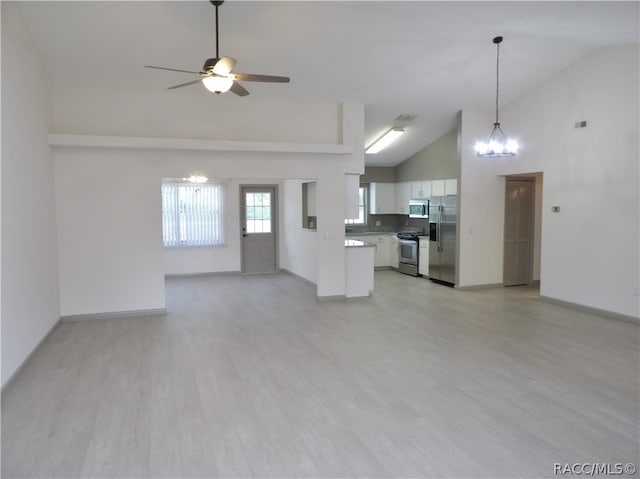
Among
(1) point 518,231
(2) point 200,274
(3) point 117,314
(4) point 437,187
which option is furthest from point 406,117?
(3) point 117,314

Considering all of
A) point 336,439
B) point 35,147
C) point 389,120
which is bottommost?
point 336,439

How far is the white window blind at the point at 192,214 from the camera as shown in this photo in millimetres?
9492

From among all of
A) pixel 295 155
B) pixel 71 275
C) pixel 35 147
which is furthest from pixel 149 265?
pixel 295 155

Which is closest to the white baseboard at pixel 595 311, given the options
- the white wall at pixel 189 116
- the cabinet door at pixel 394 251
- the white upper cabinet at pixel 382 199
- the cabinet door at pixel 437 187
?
the cabinet door at pixel 437 187

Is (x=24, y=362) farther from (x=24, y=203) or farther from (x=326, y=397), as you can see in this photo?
(x=326, y=397)

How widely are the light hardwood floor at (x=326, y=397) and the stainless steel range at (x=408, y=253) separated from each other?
10.8 feet

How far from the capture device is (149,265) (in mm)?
6277

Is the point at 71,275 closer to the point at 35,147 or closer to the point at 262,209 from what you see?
the point at 35,147

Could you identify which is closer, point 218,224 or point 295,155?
point 295,155

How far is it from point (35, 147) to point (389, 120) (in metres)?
5.47

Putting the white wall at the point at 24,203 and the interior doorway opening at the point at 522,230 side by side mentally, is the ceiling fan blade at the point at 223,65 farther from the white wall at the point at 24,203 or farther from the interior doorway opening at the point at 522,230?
the interior doorway opening at the point at 522,230

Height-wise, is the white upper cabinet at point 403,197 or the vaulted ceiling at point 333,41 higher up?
the vaulted ceiling at point 333,41

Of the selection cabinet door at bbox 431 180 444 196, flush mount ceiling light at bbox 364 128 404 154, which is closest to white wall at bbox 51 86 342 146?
flush mount ceiling light at bbox 364 128 404 154

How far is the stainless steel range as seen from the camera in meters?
9.51
